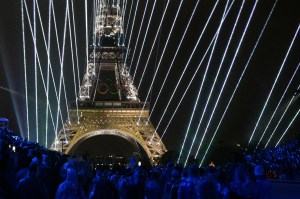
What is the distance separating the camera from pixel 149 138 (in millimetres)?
60094

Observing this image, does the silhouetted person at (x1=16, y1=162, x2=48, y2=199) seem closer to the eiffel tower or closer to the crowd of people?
the crowd of people

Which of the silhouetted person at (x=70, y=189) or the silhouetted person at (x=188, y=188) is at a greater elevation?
the silhouetted person at (x=70, y=189)

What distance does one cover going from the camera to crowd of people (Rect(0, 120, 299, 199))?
28.1 feet

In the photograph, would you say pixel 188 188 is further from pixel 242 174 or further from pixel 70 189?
pixel 70 189

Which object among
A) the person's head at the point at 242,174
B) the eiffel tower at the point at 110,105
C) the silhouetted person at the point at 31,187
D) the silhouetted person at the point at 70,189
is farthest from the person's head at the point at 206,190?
the eiffel tower at the point at 110,105

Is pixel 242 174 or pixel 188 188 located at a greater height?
pixel 242 174

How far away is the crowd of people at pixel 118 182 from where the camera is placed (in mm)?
8578

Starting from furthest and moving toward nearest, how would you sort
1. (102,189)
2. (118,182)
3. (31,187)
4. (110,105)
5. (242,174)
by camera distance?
(110,105), (118,182), (102,189), (242,174), (31,187)

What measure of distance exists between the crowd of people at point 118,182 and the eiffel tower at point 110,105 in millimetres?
45916

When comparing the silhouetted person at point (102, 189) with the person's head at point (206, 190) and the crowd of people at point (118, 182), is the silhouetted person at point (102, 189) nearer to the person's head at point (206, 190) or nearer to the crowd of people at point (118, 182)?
the crowd of people at point (118, 182)

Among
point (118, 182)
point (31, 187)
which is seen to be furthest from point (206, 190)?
point (31, 187)

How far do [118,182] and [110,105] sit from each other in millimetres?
52607

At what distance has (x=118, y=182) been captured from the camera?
1307cm

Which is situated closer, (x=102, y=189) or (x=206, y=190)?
(x=206, y=190)
